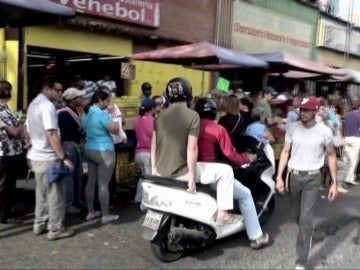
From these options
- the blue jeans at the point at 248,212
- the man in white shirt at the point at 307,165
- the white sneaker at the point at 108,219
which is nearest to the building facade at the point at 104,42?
the white sneaker at the point at 108,219

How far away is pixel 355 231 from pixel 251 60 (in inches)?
173

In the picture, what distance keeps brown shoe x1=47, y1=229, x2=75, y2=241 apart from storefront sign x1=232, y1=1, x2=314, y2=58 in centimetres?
1331

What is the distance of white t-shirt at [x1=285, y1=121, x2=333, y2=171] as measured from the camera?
497 cm

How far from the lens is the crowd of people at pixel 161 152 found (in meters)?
4.99

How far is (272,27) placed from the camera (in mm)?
20125

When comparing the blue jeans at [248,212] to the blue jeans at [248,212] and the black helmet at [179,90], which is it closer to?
the blue jeans at [248,212]

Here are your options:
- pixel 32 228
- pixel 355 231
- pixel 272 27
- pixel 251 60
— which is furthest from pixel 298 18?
pixel 32 228

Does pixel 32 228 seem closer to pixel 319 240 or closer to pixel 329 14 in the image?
pixel 319 240

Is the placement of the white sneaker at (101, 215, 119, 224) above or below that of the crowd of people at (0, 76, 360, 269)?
below

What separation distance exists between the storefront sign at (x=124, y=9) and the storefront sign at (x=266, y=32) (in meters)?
4.74

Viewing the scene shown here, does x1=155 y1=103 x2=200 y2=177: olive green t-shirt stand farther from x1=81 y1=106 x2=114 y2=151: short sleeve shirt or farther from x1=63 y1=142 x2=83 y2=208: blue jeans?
x1=63 y1=142 x2=83 y2=208: blue jeans

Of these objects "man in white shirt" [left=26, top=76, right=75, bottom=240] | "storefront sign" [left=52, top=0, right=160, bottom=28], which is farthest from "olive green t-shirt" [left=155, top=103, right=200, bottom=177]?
"storefront sign" [left=52, top=0, right=160, bottom=28]

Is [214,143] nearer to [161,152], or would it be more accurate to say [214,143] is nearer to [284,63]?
[161,152]

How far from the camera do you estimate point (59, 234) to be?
224 inches
